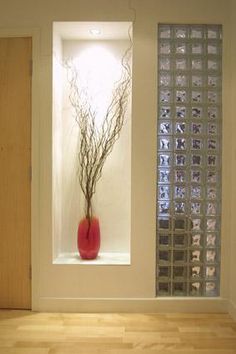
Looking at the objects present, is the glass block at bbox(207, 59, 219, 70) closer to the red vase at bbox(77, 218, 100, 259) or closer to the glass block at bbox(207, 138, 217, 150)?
the glass block at bbox(207, 138, 217, 150)

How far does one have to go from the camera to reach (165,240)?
287 cm

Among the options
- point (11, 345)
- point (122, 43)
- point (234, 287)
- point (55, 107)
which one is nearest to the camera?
point (11, 345)

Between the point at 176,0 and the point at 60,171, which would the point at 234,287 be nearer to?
the point at 60,171

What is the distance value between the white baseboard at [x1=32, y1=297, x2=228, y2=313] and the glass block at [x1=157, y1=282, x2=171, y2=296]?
0.17 ft

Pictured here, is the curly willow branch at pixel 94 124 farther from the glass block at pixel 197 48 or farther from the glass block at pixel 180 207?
the glass block at pixel 180 207

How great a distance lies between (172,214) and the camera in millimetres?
2871

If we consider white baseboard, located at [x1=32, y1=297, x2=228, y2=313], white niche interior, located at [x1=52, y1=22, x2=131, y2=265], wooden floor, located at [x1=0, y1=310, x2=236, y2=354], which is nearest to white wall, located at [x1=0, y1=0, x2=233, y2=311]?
white baseboard, located at [x1=32, y1=297, x2=228, y2=313]

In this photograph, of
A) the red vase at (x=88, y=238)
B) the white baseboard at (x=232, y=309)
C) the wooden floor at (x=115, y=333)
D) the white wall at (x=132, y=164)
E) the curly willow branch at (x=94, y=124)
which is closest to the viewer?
the wooden floor at (x=115, y=333)

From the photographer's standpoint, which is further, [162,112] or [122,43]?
[122,43]

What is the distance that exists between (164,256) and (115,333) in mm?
706

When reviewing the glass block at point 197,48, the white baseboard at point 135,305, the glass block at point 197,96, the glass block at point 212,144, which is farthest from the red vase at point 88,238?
the glass block at point 197,48

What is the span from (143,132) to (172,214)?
0.68m

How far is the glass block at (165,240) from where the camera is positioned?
2.87 meters

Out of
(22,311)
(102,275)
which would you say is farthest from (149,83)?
(22,311)
